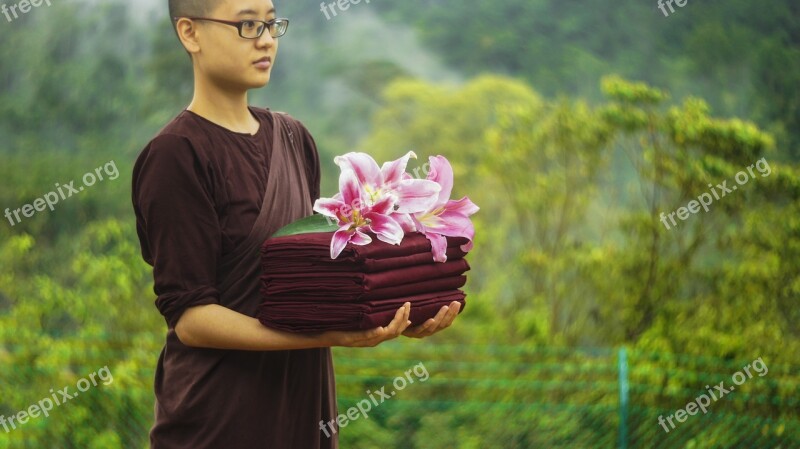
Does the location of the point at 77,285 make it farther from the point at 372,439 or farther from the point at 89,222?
the point at 372,439

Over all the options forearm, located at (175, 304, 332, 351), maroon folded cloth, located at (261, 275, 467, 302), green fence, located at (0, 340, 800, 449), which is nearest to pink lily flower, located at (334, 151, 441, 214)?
maroon folded cloth, located at (261, 275, 467, 302)

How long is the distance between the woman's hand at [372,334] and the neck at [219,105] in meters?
0.39

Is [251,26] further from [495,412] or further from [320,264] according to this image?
[495,412]

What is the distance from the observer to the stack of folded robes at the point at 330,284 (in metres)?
1.53

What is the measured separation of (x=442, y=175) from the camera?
167 cm

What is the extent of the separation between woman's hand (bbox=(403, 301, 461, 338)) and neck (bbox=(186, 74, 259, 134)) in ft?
1.38

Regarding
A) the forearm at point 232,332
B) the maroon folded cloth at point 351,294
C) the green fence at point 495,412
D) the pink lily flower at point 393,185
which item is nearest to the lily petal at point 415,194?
the pink lily flower at point 393,185

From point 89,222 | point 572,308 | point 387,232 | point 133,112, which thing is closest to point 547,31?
point 572,308

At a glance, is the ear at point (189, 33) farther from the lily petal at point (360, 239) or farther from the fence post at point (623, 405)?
the fence post at point (623, 405)

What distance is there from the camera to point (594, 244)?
5191 millimetres

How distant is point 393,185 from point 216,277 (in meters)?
0.31

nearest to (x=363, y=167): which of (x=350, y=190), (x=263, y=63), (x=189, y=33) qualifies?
(x=350, y=190)

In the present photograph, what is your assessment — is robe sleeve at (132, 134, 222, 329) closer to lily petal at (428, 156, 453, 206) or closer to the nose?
the nose

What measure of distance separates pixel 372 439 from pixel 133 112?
105 inches
